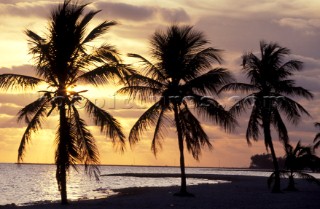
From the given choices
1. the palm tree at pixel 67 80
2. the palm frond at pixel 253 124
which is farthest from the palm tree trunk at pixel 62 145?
the palm frond at pixel 253 124

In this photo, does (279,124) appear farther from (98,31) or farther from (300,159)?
A: (98,31)

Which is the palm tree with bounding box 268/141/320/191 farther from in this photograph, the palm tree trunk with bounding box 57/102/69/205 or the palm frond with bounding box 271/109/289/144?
the palm tree trunk with bounding box 57/102/69/205

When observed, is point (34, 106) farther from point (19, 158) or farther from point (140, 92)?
point (140, 92)

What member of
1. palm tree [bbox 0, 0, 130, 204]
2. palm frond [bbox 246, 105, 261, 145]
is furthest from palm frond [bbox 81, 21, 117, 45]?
palm frond [bbox 246, 105, 261, 145]

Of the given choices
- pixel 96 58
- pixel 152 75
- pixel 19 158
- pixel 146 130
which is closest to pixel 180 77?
pixel 152 75

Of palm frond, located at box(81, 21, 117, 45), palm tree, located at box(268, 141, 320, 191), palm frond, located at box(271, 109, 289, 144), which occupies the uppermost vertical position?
palm frond, located at box(81, 21, 117, 45)

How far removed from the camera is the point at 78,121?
23.4 metres

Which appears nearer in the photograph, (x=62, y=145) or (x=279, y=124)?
(x=62, y=145)

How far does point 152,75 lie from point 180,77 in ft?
5.80

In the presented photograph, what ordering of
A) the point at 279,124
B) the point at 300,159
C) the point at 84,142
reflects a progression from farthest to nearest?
1. the point at 300,159
2. the point at 279,124
3. the point at 84,142

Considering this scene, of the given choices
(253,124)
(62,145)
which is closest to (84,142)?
(62,145)

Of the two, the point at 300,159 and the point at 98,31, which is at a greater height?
the point at 98,31

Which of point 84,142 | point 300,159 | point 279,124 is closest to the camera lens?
point 84,142

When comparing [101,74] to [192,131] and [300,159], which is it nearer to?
[192,131]
